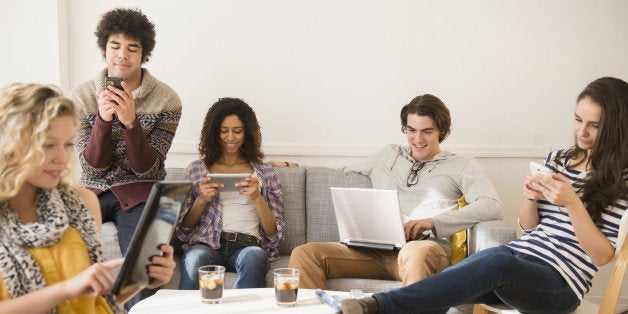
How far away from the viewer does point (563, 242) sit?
2.29m

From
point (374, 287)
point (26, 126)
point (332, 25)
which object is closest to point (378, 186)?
point (374, 287)

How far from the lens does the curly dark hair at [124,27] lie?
2928 mm

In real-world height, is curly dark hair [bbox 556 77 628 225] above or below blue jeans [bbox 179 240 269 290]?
above

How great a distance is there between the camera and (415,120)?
9.86 ft

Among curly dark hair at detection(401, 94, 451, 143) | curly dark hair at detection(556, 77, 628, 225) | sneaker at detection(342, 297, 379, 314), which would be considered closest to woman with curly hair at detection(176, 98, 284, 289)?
curly dark hair at detection(401, 94, 451, 143)

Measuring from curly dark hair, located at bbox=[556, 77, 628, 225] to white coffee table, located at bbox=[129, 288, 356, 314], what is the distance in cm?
88

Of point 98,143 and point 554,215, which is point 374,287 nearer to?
point 554,215

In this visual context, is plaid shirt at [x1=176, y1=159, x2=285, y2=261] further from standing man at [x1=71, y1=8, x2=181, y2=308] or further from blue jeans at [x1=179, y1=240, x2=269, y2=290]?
standing man at [x1=71, y1=8, x2=181, y2=308]

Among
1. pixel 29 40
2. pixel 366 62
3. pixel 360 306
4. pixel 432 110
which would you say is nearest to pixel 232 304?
pixel 360 306

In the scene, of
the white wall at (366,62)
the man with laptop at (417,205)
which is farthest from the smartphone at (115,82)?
the man with laptop at (417,205)

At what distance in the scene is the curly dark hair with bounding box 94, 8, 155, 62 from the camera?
9.61 ft

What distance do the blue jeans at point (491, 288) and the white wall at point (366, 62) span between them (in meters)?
1.41

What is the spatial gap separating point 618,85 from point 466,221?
A: 0.82 m

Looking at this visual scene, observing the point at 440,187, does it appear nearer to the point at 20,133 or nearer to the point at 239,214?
the point at 239,214
